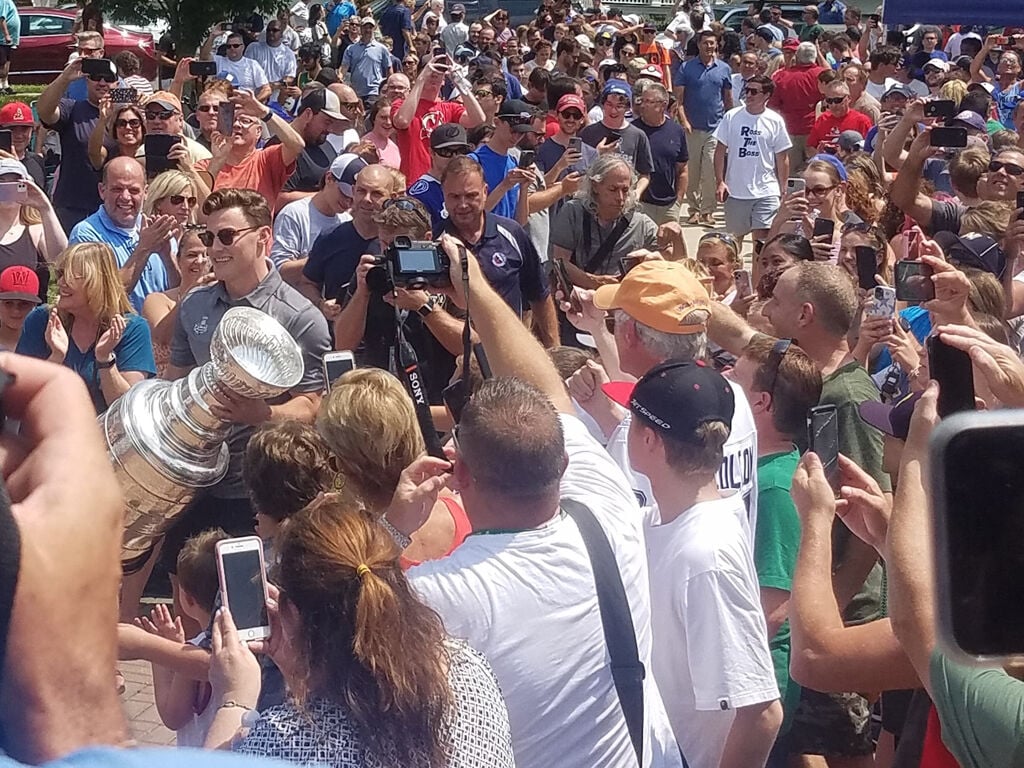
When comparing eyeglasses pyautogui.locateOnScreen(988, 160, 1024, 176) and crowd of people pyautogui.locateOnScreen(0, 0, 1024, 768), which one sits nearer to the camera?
crowd of people pyautogui.locateOnScreen(0, 0, 1024, 768)

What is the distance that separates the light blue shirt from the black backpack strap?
3720mm

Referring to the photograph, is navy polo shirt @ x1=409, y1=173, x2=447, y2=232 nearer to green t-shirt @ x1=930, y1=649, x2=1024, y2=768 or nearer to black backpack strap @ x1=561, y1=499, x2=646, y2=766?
black backpack strap @ x1=561, y1=499, x2=646, y2=766

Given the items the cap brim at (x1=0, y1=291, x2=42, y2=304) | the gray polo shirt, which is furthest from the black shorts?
the cap brim at (x1=0, y1=291, x2=42, y2=304)

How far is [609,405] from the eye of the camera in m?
3.79

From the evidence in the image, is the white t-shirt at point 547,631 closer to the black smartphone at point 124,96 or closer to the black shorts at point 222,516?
the black shorts at point 222,516

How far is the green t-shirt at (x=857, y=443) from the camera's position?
3441 mm

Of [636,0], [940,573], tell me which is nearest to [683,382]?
[940,573]

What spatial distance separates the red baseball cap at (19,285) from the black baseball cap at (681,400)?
3077 mm

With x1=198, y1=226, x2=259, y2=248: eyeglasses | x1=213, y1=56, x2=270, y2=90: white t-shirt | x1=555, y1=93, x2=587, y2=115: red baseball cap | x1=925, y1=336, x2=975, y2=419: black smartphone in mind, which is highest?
x1=925, y1=336, x2=975, y2=419: black smartphone

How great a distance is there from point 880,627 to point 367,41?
15437 mm

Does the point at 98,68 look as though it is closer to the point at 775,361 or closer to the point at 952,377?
the point at 775,361

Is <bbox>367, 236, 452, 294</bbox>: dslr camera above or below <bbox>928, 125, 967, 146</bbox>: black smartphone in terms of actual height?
above

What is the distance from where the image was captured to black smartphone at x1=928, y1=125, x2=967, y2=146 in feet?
22.3

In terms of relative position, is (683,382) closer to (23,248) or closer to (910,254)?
(910,254)
